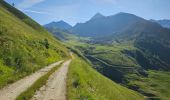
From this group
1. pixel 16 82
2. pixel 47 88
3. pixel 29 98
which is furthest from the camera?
pixel 16 82

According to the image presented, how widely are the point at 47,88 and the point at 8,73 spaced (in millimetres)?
8104

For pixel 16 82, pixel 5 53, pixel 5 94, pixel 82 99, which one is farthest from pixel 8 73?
pixel 82 99

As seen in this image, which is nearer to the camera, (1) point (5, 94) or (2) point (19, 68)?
(1) point (5, 94)

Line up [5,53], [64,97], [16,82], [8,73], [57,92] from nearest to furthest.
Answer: [64,97], [57,92], [16,82], [8,73], [5,53]

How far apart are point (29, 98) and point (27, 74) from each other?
16.2 metres

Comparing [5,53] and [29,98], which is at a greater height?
[5,53]

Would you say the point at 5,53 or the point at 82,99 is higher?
the point at 5,53

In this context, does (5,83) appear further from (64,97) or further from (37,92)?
(64,97)

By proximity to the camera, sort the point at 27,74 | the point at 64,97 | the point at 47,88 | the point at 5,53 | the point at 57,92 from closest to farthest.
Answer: the point at 64,97 < the point at 57,92 < the point at 47,88 < the point at 27,74 < the point at 5,53

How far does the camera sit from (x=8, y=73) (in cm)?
3466

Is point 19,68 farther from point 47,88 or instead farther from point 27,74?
point 47,88

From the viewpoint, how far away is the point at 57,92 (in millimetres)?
27391

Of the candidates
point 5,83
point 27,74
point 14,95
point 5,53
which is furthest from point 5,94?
point 5,53

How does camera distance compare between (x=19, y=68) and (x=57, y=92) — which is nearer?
(x=57, y=92)
